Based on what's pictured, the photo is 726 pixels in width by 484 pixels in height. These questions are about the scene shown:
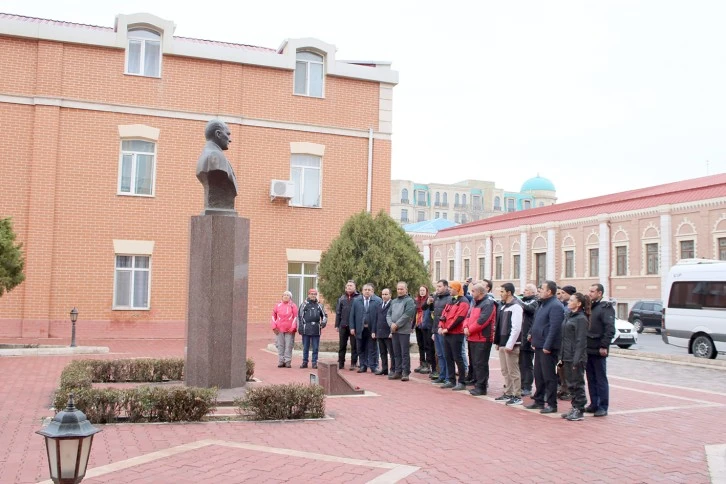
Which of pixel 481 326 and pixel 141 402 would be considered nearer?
pixel 141 402

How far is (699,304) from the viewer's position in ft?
59.3

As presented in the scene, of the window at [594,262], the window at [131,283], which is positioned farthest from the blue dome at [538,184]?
the window at [131,283]

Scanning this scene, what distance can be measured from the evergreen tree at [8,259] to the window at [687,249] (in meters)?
32.4

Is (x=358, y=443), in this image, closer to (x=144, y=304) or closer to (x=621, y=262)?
(x=144, y=304)

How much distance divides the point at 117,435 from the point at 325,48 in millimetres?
17322

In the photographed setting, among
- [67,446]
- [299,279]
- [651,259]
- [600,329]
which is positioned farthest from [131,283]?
[651,259]

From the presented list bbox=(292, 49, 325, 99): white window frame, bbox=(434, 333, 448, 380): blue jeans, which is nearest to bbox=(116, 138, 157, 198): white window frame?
bbox=(292, 49, 325, 99): white window frame

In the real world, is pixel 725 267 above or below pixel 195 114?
below

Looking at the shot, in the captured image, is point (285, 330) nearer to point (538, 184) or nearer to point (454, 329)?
point (454, 329)

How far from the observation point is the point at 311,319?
46.4ft

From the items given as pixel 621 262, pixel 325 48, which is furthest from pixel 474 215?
pixel 325 48

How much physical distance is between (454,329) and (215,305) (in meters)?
4.17

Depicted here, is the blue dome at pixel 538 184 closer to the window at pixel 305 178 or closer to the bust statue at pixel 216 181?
the window at pixel 305 178

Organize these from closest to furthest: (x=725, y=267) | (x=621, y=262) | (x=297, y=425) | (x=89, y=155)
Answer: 1. (x=297, y=425)
2. (x=725, y=267)
3. (x=89, y=155)
4. (x=621, y=262)
